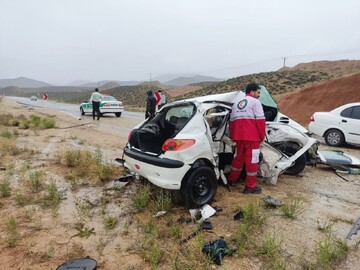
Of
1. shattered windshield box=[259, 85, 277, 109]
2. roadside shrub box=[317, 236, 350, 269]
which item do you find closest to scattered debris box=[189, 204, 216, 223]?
roadside shrub box=[317, 236, 350, 269]

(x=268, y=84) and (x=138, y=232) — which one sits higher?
(x=268, y=84)

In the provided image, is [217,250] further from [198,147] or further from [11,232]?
[11,232]

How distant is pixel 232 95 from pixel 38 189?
12.7ft

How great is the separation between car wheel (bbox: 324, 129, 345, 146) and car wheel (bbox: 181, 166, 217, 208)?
700 centimetres

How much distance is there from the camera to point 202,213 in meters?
4.11

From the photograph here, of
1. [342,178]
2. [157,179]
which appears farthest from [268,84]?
[157,179]

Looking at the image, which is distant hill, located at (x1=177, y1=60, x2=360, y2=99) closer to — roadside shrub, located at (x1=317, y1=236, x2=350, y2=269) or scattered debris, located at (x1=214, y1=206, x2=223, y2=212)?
scattered debris, located at (x1=214, y1=206, x2=223, y2=212)

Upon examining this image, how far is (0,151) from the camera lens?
Answer: 317 inches

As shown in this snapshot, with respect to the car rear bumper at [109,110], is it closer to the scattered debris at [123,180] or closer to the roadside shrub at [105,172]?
the roadside shrub at [105,172]

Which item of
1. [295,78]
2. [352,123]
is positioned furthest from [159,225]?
[295,78]

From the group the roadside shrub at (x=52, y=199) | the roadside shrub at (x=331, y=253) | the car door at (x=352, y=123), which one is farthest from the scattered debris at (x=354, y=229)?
the car door at (x=352, y=123)

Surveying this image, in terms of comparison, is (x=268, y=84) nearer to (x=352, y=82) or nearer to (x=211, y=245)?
(x=352, y=82)

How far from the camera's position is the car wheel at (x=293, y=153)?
584 centimetres

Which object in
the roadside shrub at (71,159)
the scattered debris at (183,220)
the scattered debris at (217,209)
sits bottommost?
the scattered debris at (183,220)
